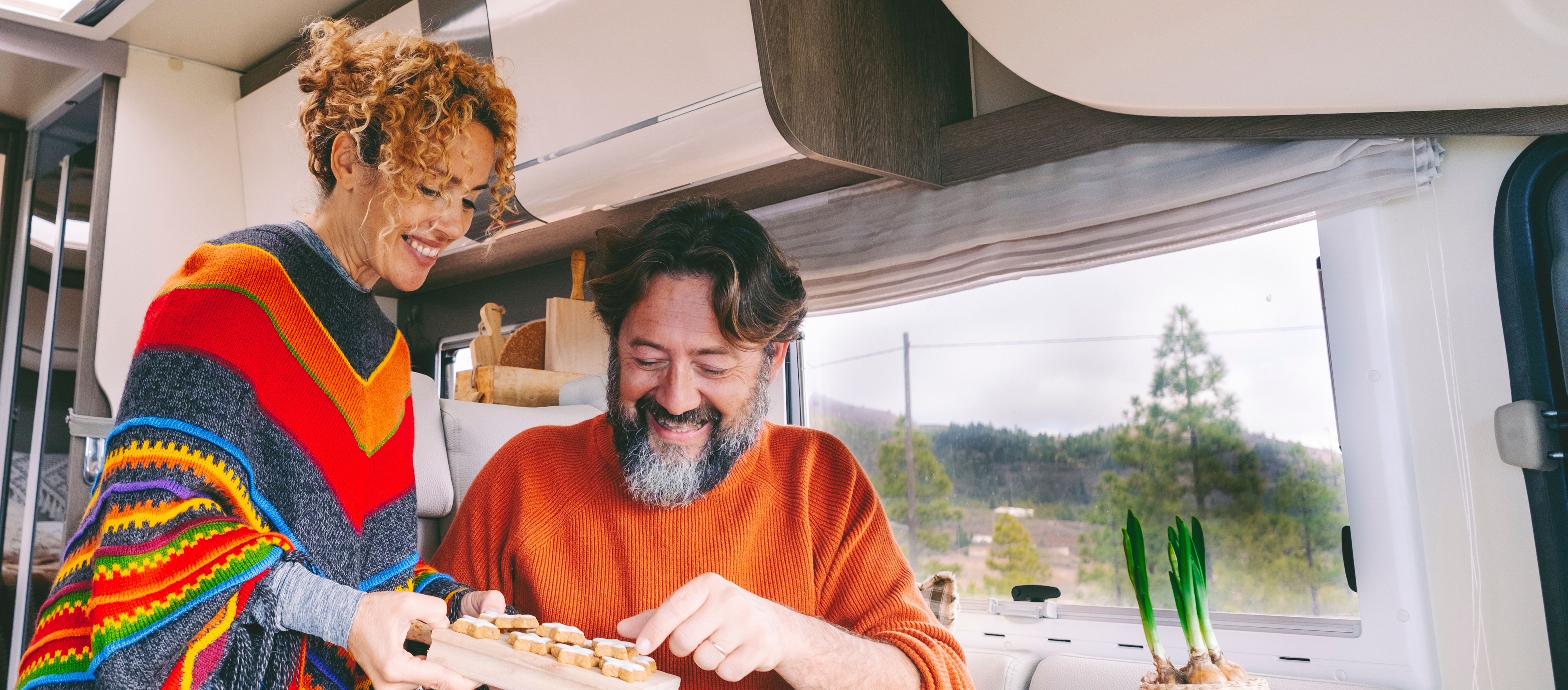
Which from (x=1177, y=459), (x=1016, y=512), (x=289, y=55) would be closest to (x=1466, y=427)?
(x=1177, y=459)

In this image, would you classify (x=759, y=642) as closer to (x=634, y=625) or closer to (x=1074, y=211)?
(x=634, y=625)

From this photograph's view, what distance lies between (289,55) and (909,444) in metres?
2.02

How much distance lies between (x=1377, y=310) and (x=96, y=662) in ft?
6.52

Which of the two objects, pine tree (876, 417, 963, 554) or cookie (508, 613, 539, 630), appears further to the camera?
pine tree (876, 417, 963, 554)

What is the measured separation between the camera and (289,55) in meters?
2.58

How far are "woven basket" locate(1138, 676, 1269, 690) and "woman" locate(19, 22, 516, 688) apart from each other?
1.05m

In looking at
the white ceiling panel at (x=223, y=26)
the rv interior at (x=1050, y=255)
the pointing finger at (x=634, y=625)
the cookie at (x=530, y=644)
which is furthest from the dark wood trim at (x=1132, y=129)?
the white ceiling panel at (x=223, y=26)

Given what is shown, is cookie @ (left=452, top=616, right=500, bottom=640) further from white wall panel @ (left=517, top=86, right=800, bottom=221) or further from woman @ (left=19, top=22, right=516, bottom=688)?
white wall panel @ (left=517, top=86, right=800, bottom=221)

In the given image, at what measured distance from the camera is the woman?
86 centimetres

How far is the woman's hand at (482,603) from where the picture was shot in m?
1.05

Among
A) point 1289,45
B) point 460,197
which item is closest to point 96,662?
point 460,197

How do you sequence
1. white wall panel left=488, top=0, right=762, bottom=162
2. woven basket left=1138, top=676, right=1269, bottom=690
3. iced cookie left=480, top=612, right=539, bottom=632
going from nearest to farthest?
iced cookie left=480, top=612, right=539, bottom=632, woven basket left=1138, top=676, right=1269, bottom=690, white wall panel left=488, top=0, right=762, bottom=162

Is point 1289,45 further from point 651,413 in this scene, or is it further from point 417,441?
point 417,441

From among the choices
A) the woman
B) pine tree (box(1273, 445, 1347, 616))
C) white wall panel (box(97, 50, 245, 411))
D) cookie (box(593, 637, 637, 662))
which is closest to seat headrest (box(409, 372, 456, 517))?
the woman
